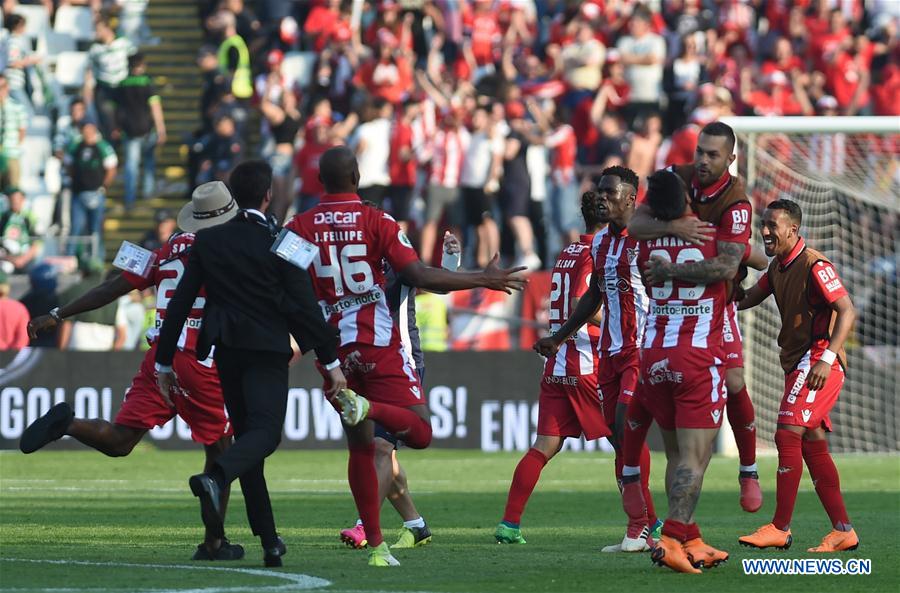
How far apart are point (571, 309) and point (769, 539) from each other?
2037 millimetres

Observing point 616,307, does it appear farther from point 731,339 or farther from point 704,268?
point 704,268

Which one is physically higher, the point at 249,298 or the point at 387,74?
the point at 387,74

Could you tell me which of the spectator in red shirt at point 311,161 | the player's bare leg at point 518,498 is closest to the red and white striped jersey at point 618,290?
the player's bare leg at point 518,498

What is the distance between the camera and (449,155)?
2462 centimetres

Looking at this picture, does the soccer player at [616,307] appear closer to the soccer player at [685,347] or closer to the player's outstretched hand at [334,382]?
the soccer player at [685,347]

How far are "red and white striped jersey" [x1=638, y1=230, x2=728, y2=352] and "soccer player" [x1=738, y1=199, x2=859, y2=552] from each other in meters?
1.57

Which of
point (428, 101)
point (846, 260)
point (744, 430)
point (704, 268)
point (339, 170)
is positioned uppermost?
point (428, 101)

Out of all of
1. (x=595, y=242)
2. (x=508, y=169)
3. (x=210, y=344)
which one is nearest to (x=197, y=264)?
(x=210, y=344)

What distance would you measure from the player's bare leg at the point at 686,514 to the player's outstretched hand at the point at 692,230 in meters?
1.05

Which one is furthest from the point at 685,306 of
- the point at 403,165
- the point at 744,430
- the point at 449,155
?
the point at 403,165

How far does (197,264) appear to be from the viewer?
9414mm

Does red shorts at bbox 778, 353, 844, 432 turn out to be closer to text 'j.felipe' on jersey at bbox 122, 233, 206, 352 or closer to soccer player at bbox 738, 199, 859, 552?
soccer player at bbox 738, 199, 859, 552

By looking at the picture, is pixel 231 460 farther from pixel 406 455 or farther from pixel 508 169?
pixel 508 169

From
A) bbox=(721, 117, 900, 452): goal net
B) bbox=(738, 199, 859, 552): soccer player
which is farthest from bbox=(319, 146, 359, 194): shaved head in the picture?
bbox=(721, 117, 900, 452): goal net
